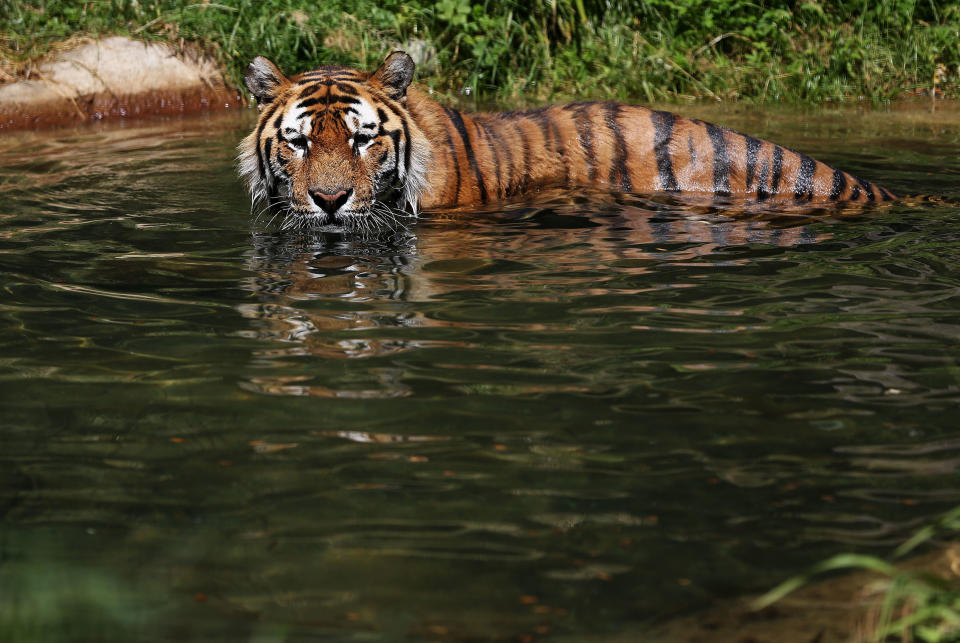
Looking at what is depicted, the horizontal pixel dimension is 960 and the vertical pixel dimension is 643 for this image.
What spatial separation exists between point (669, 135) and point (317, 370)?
2846mm

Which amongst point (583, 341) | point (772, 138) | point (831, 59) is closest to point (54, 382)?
point (583, 341)

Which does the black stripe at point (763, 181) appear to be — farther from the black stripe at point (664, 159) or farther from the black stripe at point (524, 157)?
the black stripe at point (524, 157)

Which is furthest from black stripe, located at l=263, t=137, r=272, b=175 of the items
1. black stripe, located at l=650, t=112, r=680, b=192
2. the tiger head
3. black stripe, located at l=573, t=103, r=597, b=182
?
black stripe, located at l=650, t=112, r=680, b=192

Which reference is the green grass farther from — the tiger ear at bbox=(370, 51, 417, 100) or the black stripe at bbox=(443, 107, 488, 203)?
the tiger ear at bbox=(370, 51, 417, 100)

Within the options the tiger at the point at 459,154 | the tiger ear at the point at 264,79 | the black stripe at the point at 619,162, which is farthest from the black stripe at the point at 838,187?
the tiger ear at the point at 264,79

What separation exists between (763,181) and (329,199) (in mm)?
2036

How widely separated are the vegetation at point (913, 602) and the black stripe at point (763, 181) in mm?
3416

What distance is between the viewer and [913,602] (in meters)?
1.81

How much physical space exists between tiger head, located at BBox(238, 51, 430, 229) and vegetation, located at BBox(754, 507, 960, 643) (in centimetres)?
313

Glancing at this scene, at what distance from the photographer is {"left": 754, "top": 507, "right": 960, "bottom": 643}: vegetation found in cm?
156

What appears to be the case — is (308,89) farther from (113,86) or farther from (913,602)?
(913,602)

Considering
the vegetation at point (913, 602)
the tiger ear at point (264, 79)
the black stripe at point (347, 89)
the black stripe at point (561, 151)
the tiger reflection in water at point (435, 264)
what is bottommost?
the vegetation at point (913, 602)

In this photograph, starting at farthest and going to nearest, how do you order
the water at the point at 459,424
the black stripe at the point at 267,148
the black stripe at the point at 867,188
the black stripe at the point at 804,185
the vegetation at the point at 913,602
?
the black stripe at the point at 804,185
the black stripe at the point at 867,188
the black stripe at the point at 267,148
the water at the point at 459,424
the vegetation at the point at 913,602

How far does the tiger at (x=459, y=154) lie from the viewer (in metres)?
4.71
